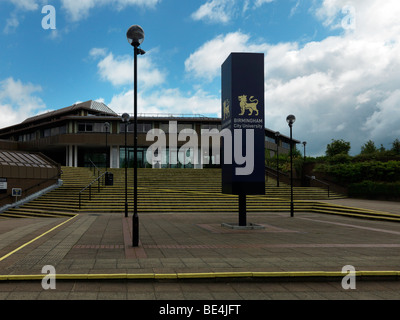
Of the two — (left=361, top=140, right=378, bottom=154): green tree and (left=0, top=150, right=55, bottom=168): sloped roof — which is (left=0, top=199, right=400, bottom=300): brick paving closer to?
(left=0, top=150, right=55, bottom=168): sloped roof

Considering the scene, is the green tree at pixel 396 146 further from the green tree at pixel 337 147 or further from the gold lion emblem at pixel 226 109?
the gold lion emblem at pixel 226 109

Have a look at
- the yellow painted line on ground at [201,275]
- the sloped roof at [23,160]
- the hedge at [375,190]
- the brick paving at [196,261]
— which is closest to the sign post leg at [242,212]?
the brick paving at [196,261]

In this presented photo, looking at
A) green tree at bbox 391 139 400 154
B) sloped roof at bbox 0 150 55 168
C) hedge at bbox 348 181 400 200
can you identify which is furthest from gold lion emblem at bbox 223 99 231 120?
green tree at bbox 391 139 400 154

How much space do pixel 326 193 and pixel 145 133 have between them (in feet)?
97.3

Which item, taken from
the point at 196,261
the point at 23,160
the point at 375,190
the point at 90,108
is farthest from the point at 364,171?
the point at 90,108

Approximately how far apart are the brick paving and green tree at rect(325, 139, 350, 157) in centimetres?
4808

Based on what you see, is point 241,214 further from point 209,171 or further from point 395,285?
point 209,171

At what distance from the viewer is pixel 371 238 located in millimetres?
11578

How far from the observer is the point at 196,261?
7.45 m

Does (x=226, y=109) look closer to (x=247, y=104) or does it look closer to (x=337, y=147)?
(x=247, y=104)

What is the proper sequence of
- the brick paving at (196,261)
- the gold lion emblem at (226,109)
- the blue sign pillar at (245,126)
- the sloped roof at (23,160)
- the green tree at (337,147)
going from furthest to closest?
the green tree at (337,147) → the sloped roof at (23,160) → the gold lion emblem at (226,109) → the blue sign pillar at (245,126) → the brick paving at (196,261)

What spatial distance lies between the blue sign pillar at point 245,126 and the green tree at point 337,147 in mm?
47841

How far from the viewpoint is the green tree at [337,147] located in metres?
57.0

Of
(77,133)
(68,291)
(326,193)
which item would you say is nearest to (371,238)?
(68,291)
